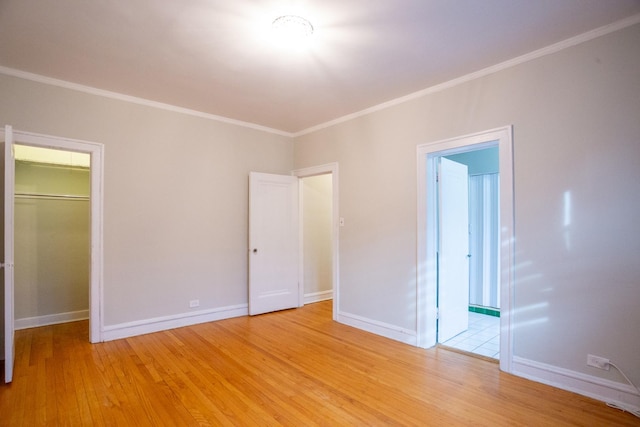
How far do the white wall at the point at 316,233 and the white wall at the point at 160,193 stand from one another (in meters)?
1.04

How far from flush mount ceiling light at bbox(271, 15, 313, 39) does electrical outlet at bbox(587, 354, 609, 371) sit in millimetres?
3227

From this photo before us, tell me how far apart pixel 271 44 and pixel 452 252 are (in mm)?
2886

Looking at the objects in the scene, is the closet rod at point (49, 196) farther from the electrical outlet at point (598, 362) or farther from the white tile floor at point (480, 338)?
the electrical outlet at point (598, 362)

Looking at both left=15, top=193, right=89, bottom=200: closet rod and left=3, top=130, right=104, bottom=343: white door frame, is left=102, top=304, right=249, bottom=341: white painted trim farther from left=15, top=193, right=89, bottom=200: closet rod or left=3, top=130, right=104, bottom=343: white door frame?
left=15, top=193, right=89, bottom=200: closet rod

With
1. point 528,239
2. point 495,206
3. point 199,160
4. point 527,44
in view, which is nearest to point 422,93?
point 527,44

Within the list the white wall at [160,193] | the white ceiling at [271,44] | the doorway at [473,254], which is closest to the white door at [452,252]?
the doorway at [473,254]

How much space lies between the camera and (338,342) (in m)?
3.63

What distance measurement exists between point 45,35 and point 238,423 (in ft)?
10.6

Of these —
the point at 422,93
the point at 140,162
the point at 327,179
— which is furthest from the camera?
the point at 327,179

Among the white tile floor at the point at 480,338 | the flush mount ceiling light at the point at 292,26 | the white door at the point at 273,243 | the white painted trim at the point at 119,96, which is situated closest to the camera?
the flush mount ceiling light at the point at 292,26

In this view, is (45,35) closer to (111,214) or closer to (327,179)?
(111,214)

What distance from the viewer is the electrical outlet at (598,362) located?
7.77ft

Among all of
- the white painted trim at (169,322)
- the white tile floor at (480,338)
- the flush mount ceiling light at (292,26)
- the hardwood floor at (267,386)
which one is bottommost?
the white tile floor at (480,338)

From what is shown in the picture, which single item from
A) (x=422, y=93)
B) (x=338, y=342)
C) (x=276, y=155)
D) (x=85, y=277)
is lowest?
(x=338, y=342)
